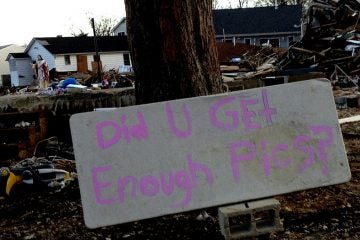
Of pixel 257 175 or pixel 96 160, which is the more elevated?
pixel 96 160

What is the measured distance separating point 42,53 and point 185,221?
46.8 m

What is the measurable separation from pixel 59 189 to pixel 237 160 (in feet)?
8.79

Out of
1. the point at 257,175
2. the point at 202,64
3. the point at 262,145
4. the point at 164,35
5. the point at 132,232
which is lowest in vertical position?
the point at 132,232

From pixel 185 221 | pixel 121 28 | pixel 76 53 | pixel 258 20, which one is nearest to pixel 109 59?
pixel 76 53

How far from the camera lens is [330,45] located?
748 inches

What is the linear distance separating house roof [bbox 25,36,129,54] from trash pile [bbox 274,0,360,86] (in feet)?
90.9

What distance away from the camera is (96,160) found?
122 inches

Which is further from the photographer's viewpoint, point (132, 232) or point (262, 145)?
point (132, 232)

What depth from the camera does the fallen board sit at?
10.2ft

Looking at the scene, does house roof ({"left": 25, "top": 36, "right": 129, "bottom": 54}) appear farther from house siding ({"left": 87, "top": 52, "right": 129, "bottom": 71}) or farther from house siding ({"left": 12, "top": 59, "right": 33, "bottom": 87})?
house siding ({"left": 12, "top": 59, "right": 33, "bottom": 87})

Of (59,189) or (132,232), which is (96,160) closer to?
(132,232)

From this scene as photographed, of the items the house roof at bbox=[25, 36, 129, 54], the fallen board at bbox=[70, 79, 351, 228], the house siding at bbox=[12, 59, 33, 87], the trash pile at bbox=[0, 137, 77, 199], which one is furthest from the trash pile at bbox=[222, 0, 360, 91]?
the house siding at bbox=[12, 59, 33, 87]

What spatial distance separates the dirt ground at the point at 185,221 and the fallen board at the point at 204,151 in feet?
1.25

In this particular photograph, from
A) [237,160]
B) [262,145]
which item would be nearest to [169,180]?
[237,160]
